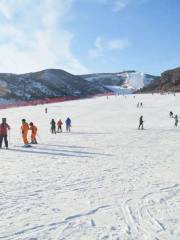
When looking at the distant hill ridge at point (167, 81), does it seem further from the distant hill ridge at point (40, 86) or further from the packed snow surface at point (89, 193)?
the packed snow surface at point (89, 193)

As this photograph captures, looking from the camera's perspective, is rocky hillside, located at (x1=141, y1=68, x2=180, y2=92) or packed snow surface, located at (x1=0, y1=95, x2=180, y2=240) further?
rocky hillside, located at (x1=141, y1=68, x2=180, y2=92)

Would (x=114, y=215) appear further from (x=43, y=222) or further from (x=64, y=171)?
(x=64, y=171)

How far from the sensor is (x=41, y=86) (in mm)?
154250

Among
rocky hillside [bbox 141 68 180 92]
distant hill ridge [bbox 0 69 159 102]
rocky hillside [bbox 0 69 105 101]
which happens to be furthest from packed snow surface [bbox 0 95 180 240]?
rocky hillside [bbox 141 68 180 92]

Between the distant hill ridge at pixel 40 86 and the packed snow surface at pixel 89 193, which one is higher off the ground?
the distant hill ridge at pixel 40 86

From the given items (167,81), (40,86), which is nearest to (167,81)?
(167,81)

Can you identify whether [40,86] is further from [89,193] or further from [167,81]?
[89,193]

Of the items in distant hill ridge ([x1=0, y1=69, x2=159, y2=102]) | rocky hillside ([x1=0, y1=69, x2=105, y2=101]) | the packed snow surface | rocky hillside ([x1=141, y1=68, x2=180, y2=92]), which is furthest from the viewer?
rocky hillside ([x1=141, y1=68, x2=180, y2=92])

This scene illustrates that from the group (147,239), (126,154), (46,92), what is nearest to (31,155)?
(126,154)

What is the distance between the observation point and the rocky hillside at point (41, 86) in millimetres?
136375

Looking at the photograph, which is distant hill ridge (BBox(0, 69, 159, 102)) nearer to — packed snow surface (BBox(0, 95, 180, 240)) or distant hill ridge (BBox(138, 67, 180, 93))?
distant hill ridge (BBox(138, 67, 180, 93))

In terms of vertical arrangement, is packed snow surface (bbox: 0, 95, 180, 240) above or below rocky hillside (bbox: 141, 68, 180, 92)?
below

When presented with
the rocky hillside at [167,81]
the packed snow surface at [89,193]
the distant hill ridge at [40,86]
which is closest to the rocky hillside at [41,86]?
the distant hill ridge at [40,86]

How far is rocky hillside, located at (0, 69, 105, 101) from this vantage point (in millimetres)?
136375
